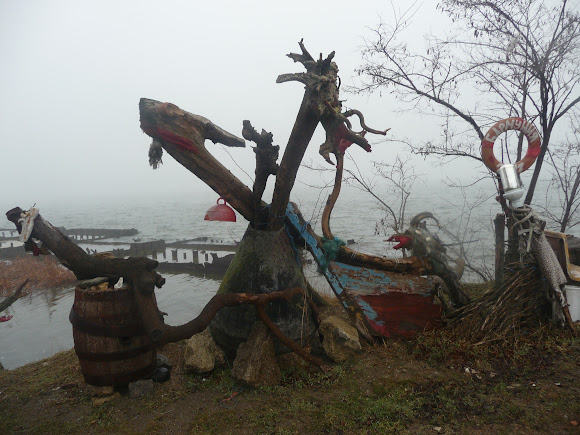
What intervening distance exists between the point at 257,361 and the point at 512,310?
3113mm

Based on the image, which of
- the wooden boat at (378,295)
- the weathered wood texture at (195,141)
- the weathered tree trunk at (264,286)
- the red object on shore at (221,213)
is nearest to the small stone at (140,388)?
the weathered tree trunk at (264,286)

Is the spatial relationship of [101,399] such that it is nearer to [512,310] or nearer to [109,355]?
[109,355]

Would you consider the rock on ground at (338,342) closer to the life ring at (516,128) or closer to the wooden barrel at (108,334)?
the wooden barrel at (108,334)

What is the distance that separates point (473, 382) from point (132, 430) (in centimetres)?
330

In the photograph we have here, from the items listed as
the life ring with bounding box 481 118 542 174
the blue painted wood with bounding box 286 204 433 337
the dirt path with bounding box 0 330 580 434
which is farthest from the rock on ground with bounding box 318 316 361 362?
the life ring with bounding box 481 118 542 174

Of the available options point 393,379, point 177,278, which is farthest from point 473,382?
point 177,278

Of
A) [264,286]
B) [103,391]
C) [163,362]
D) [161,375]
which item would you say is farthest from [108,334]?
[264,286]

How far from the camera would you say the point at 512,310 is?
434 centimetres

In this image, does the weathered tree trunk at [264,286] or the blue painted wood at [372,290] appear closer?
the weathered tree trunk at [264,286]

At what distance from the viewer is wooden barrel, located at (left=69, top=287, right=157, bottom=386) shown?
12.2 feet

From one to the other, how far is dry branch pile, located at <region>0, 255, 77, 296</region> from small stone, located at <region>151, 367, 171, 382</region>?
12927 mm

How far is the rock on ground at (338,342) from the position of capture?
427 centimetres

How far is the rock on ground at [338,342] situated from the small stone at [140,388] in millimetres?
2010

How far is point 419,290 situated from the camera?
183 inches
